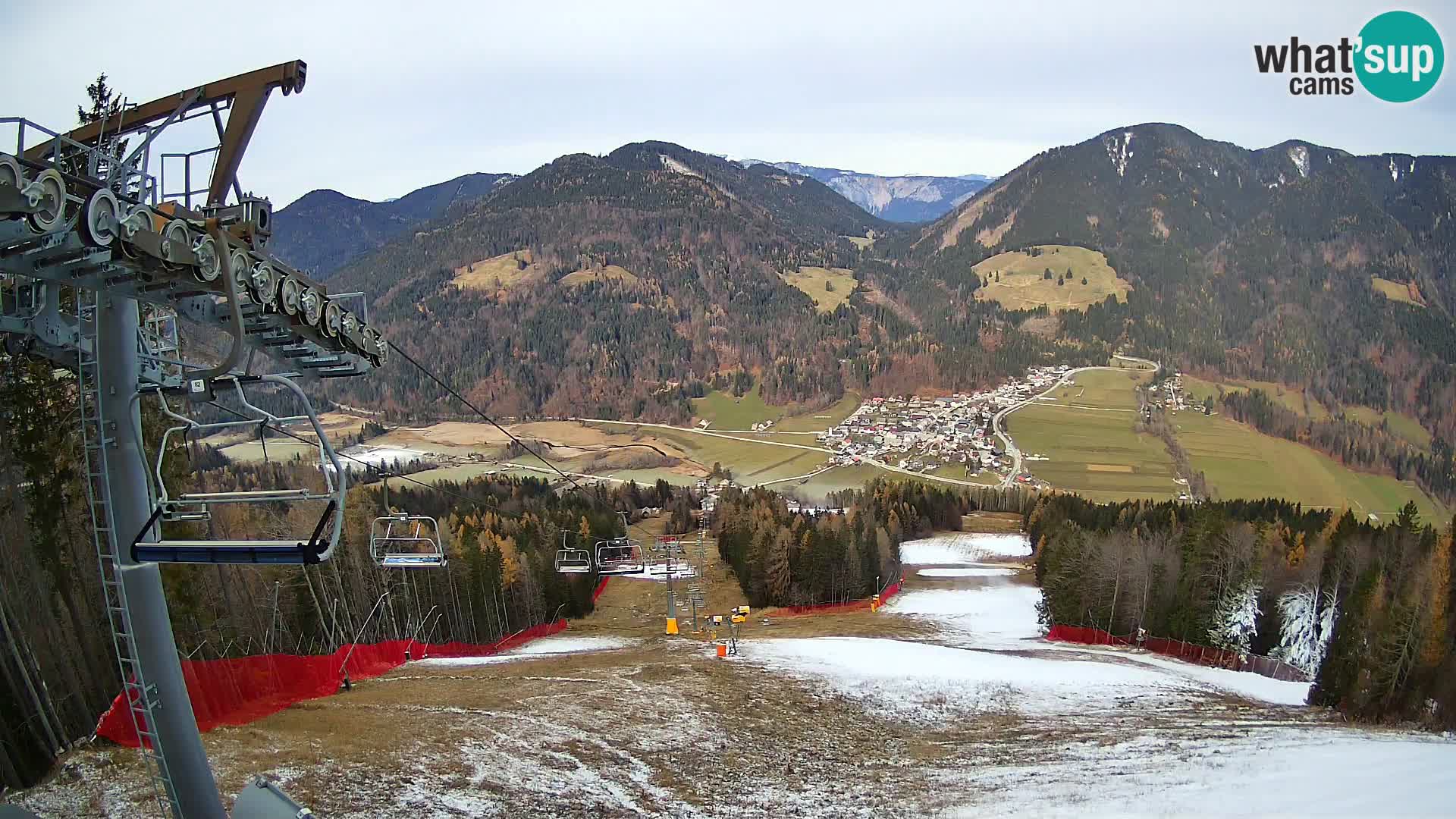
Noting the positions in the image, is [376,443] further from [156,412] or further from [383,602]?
[156,412]

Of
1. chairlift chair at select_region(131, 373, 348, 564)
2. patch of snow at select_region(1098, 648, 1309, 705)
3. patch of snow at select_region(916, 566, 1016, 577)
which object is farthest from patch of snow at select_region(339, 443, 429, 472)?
chairlift chair at select_region(131, 373, 348, 564)

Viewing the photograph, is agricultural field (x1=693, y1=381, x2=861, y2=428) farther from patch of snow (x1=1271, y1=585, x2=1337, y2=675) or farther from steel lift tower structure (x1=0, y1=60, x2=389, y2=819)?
steel lift tower structure (x1=0, y1=60, x2=389, y2=819)

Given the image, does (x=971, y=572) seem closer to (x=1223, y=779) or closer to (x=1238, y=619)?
(x=1238, y=619)

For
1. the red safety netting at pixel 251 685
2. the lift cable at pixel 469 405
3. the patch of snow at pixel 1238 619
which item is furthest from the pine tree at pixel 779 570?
the red safety netting at pixel 251 685

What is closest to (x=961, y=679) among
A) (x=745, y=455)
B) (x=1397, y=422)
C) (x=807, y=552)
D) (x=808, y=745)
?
(x=808, y=745)

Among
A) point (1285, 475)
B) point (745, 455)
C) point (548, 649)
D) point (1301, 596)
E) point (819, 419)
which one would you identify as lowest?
point (548, 649)

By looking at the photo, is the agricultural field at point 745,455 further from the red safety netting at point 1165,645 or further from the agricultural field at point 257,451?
the red safety netting at point 1165,645

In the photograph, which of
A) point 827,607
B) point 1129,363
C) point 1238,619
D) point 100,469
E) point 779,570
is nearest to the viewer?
point 100,469
